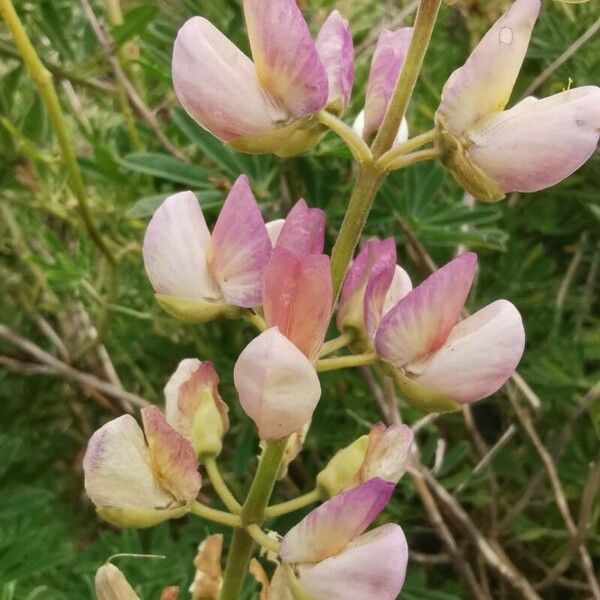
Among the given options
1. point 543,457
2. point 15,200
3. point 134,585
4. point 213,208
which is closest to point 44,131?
point 15,200

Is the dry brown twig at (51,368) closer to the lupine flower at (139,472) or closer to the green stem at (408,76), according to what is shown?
the lupine flower at (139,472)

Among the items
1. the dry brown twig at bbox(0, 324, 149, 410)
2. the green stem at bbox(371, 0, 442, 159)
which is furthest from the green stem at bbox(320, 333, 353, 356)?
the dry brown twig at bbox(0, 324, 149, 410)

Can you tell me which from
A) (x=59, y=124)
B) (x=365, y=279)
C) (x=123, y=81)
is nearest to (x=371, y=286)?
(x=365, y=279)

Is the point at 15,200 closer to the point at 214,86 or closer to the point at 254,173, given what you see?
the point at 254,173

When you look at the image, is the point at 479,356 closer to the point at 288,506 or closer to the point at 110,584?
the point at 288,506

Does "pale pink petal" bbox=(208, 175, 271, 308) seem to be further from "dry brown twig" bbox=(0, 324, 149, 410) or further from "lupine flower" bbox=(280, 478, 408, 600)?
"dry brown twig" bbox=(0, 324, 149, 410)
